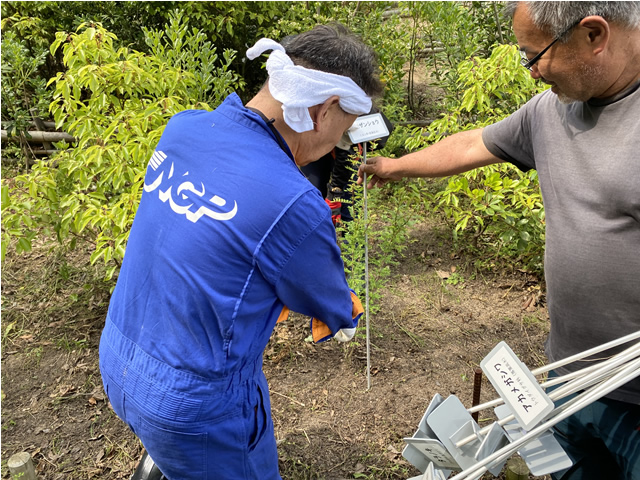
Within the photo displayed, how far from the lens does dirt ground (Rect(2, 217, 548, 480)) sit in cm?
247

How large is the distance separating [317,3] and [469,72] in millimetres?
2149

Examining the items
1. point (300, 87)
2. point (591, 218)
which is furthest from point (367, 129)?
point (591, 218)

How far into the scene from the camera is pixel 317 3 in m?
4.92

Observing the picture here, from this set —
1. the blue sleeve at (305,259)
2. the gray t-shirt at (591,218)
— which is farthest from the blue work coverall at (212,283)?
the gray t-shirt at (591,218)

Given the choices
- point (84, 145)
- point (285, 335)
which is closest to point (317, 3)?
point (84, 145)

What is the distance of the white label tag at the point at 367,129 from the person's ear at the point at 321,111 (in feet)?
2.35

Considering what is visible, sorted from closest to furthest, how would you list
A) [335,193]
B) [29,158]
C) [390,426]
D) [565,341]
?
[565,341] → [390,426] → [335,193] → [29,158]

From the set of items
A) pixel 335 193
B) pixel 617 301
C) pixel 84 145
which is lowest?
pixel 335 193

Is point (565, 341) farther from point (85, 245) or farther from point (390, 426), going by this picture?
point (85, 245)

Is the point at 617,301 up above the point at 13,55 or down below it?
above

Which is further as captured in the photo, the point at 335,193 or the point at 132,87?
the point at 335,193

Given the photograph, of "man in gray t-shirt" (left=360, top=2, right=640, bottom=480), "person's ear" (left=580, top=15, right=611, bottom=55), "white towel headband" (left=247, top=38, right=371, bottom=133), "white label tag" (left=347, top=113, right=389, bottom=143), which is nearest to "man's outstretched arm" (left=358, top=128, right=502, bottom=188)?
"white label tag" (left=347, top=113, right=389, bottom=143)

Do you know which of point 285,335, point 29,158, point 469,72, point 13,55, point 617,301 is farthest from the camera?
point 29,158

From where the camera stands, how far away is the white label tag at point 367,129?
2.18 metres
